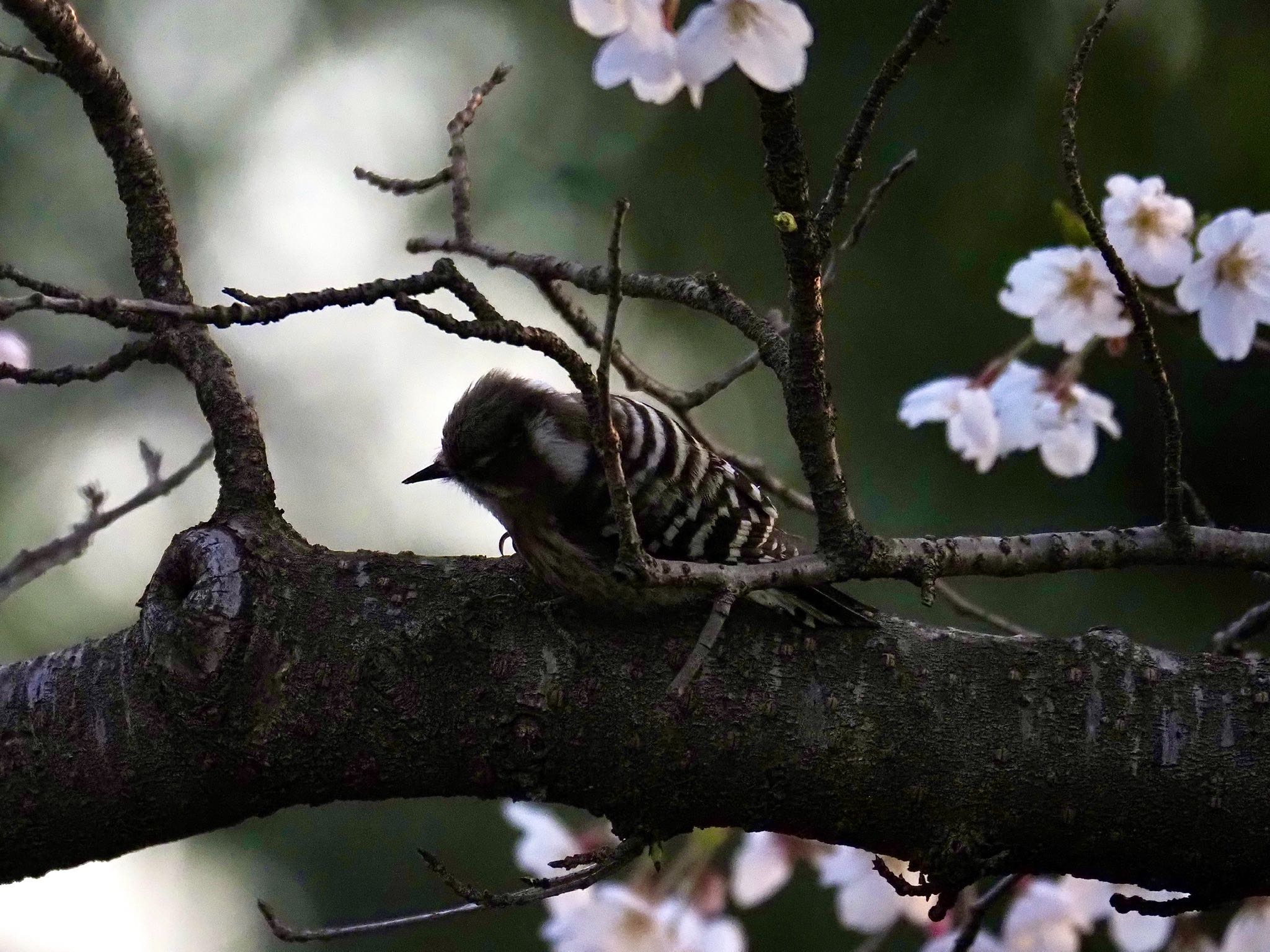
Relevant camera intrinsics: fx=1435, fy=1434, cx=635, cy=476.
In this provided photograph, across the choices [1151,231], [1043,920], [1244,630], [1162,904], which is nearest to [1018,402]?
[1151,231]

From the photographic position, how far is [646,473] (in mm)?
2023

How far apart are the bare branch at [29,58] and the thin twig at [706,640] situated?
41.0 inches

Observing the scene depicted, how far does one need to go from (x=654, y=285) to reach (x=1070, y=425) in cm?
108

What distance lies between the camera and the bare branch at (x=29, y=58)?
1711 millimetres

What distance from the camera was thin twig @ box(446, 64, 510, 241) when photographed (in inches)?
57.1

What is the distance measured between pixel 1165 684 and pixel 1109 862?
191 mm

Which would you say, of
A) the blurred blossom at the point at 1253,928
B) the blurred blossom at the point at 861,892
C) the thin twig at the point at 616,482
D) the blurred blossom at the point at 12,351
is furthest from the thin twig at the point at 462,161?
the blurred blossom at the point at 1253,928

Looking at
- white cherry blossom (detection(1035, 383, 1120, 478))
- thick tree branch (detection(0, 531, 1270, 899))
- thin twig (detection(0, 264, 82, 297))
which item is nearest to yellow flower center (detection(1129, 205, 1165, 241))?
white cherry blossom (detection(1035, 383, 1120, 478))

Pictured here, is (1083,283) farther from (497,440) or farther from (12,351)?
(12,351)

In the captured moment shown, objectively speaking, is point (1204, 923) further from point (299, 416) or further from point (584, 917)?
point (299, 416)

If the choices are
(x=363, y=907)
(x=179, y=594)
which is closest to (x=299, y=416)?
(x=363, y=907)

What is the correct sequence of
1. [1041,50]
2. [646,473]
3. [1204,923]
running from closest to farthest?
[646,473] → [1204,923] → [1041,50]

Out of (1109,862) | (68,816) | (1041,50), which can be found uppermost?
(1041,50)

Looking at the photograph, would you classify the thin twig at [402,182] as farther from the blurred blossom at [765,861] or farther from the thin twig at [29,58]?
the blurred blossom at [765,861]
